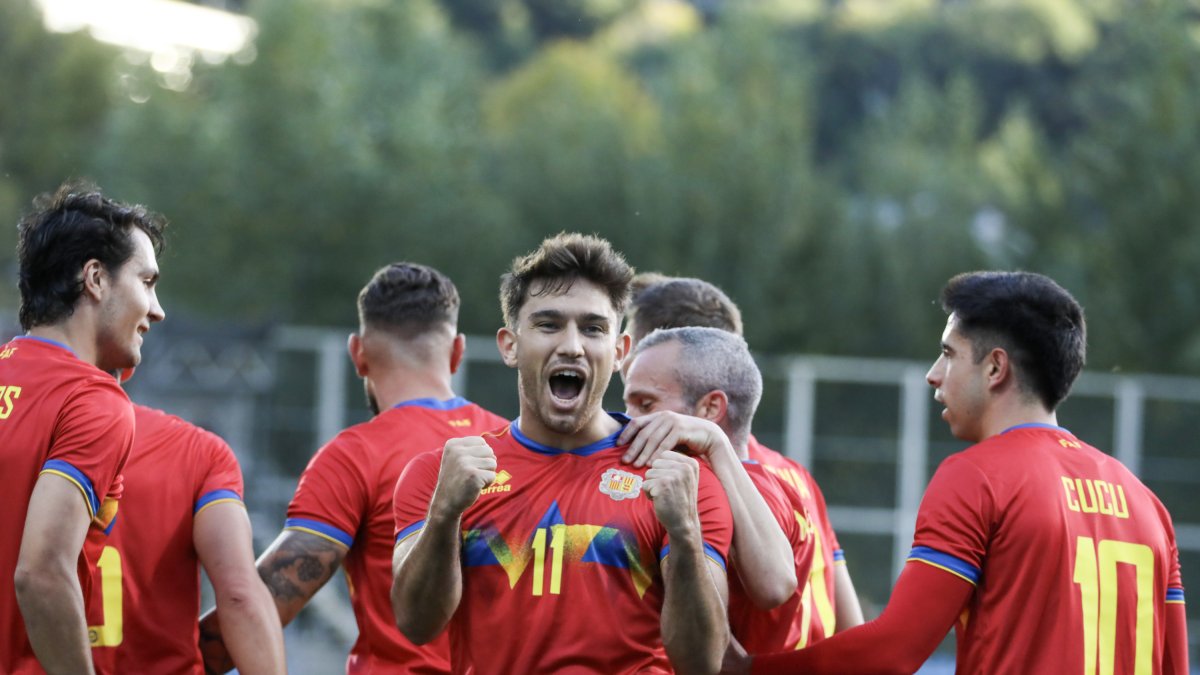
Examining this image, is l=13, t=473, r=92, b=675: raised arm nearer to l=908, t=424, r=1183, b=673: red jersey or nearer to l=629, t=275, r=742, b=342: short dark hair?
l=908, t=424, r=1183, b=673: red jersey

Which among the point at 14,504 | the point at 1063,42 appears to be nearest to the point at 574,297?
the point at 14,504

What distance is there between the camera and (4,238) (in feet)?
100

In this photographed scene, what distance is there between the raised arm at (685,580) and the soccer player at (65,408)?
1.59 meters

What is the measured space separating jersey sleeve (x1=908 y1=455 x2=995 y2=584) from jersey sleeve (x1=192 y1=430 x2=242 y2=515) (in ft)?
7.20

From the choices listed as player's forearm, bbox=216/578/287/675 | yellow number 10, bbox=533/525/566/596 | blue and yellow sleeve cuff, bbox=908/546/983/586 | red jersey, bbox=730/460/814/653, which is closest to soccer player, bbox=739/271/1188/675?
blue and yellow sleeve cuff, bbox=908/546/983/586

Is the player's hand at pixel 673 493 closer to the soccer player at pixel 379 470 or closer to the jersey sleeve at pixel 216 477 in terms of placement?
the soccer player at pixel 379 470

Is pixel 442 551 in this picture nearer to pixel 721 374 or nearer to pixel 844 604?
pixel 721 374

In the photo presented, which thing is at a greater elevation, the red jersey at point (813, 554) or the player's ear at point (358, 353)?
the player's ear at point (358, 353)

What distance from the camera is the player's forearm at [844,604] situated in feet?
18.1

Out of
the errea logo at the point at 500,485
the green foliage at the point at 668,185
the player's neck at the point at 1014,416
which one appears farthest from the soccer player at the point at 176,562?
the green foliage at the point at 668,185

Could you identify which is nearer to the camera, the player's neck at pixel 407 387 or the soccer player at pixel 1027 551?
the soccer player at pixel 1027 551

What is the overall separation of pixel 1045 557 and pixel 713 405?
3.96ft

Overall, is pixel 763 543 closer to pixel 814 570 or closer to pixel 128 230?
pixel 814 570

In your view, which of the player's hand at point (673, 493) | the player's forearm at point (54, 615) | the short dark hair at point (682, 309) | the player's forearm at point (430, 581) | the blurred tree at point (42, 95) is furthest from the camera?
the blurred tree at point (42, 95)
